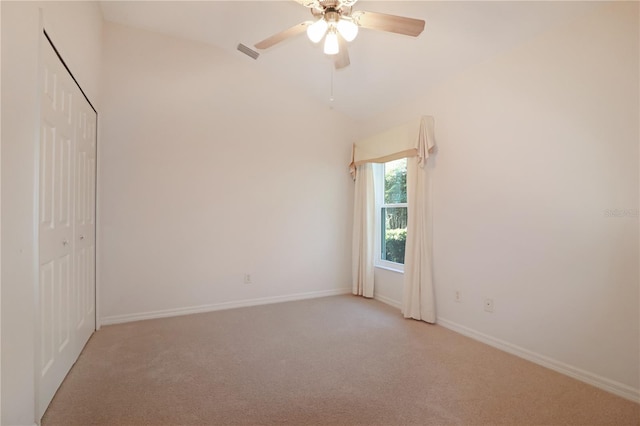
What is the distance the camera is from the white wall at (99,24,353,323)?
10.2 feet

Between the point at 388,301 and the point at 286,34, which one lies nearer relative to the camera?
the point at 286,34

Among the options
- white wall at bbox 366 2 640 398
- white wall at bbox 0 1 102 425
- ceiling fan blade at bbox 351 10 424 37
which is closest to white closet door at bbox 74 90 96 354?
white wall at bbox 0 1 102 425

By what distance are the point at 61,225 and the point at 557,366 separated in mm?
3523

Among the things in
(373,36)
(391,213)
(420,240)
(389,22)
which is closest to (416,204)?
(420,240)

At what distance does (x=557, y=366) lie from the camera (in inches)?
87.0

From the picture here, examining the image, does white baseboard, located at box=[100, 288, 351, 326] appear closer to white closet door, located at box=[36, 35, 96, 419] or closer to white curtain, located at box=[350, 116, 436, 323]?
white closet door, located at box=[36, 35, 96, 419]

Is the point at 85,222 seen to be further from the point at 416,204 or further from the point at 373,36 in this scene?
the point at 416,204

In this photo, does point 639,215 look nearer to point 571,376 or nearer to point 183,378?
point 571,376

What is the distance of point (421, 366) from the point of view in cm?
225

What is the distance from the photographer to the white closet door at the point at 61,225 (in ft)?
5.52

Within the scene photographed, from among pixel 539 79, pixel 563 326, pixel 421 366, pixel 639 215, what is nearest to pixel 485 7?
pixel 539 79

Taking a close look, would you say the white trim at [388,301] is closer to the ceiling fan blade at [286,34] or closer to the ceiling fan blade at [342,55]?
the ceiling fan blade at [342,55]

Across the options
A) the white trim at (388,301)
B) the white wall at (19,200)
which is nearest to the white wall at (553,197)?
the white trim at (388,301)

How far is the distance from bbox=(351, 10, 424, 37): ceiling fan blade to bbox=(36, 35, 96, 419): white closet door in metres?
1.74
